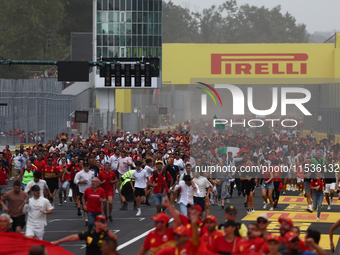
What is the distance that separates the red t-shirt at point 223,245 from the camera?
30.5 ft

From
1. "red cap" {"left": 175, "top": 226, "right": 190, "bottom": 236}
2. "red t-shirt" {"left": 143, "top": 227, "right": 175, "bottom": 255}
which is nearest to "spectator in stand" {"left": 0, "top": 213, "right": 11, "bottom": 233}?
"red t-shirt" {"left": 143, "top": 227, "right": 175, "bottom": 255}

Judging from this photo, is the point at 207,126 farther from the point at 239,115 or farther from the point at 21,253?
the point at 21,253

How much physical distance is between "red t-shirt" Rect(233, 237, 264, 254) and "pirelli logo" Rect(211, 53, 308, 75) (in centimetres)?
5165

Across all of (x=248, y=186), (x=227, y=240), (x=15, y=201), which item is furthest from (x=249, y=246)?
(x=248, y=186)

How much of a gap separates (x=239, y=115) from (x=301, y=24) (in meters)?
46.4

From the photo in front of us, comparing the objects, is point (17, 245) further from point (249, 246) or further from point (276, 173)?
point (276, 173)

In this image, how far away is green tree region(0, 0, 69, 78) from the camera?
86125 millimetres

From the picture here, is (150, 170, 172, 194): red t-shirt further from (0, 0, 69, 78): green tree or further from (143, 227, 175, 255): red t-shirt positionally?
(0, 0, 69, 78): green tree

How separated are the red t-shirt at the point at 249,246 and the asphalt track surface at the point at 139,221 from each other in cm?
481

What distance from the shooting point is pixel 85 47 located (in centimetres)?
8138

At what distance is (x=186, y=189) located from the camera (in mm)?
16109

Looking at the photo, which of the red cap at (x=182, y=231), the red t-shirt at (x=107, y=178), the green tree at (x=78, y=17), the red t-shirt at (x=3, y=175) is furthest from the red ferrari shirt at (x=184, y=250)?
the green tree at (x=78, y=17)

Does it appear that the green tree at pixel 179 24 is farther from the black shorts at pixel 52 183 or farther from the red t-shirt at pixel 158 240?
the red t-shirt at pixel 158 240

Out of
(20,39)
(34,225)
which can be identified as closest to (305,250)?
(34,225)
